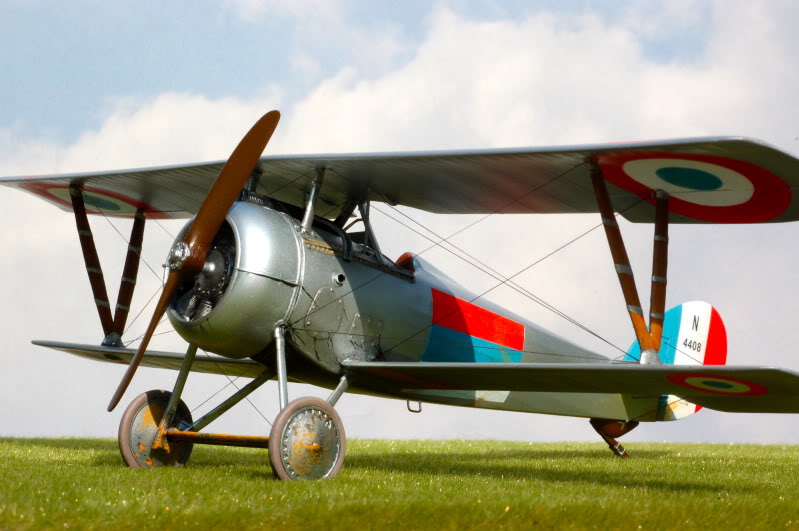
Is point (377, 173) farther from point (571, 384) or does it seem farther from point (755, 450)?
point (755, 450)

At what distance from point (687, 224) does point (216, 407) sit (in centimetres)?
633

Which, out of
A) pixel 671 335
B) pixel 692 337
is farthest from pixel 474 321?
pixel 692 337

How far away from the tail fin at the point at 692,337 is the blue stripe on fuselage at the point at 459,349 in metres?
3.40

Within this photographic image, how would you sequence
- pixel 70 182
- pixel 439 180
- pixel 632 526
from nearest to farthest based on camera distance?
pixel 632 526
pixel 439 180
pixel 70 182

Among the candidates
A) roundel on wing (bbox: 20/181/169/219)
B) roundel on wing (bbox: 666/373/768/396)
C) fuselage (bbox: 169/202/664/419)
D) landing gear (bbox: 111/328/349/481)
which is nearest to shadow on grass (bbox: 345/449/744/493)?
fuselage (bbox: 169/202/664/419)

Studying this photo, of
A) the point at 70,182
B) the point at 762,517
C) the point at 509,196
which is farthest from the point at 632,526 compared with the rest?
the point at 70,182

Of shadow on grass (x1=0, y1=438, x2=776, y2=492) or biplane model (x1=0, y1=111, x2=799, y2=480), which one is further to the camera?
shadow on grass (x1=0, y1=438, x2=776, y2=492)

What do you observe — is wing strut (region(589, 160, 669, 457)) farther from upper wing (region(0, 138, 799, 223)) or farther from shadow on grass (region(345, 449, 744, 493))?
shadow on grass (region(345, 449, 744, 493))

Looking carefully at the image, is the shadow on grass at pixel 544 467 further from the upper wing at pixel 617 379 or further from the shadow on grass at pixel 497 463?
the upper wing at pixel 617 379

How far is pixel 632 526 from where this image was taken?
7.39 meters

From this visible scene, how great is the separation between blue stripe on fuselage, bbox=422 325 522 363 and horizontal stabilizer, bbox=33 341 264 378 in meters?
2.38

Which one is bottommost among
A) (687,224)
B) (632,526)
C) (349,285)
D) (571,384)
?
(632,526)

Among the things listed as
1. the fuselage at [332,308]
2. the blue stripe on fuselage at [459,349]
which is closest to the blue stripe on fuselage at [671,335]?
the fuselage at [332,308]

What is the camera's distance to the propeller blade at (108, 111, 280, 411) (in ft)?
28.9
